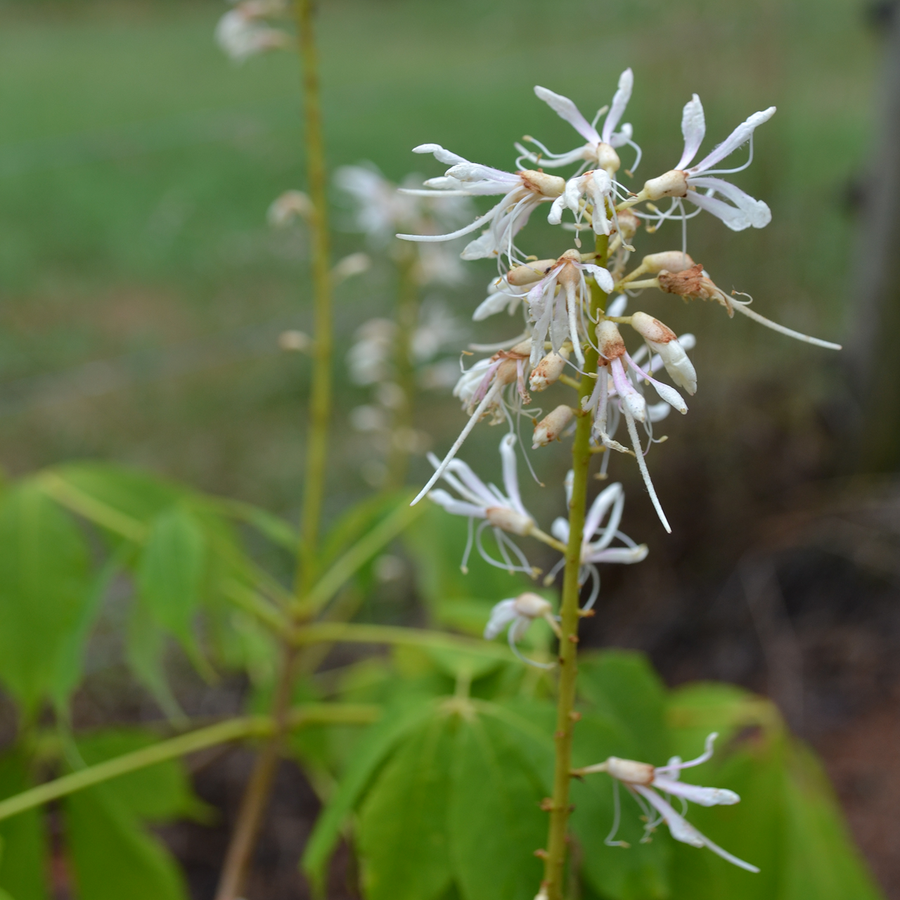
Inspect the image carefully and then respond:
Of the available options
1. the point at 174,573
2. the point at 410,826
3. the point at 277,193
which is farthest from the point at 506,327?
the point at 410,826

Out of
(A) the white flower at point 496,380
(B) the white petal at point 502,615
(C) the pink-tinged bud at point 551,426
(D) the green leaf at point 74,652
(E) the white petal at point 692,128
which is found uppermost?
(E) the white petal at point 692,128

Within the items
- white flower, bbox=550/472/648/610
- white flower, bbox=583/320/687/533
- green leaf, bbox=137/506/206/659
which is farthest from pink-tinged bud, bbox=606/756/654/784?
green leaf, bbox=137/506/206/659

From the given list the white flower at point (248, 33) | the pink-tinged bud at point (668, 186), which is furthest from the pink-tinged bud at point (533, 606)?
the white flower at point (248, 33)

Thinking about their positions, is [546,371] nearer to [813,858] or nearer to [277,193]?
[813,858]

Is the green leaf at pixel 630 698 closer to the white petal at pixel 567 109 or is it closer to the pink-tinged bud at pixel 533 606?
the pink-tinged bud at pixel 533 606

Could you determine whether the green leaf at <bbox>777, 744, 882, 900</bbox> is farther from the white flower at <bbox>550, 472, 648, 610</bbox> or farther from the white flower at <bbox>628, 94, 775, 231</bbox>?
the white flower at <bbox>628, 94, 775, 231</bbox>
